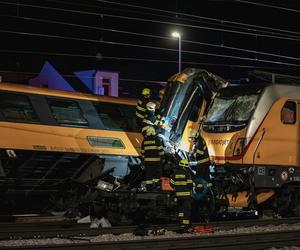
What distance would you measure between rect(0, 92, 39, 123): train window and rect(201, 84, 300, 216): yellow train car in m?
4.39

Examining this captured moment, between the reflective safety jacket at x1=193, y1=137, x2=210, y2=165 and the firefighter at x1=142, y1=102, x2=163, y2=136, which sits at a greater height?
the firefighter at x1=142, y1=102, x2=163, y2=136

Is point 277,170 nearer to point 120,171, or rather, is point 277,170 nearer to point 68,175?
point 120,171

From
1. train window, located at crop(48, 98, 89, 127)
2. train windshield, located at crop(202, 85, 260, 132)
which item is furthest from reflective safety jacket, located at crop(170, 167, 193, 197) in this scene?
train window, located at crop(48, 98, 89, 127)

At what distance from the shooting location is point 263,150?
44.6 ft

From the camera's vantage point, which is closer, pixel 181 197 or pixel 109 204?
pixel 181 197

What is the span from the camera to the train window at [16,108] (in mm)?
12820

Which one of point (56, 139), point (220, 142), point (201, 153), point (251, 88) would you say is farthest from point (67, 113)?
point (251, 88)

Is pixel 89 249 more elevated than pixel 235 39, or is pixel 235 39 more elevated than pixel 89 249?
pixel 235 39

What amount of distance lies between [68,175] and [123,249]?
16.8 feet

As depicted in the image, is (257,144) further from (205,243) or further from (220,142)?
(205,243)

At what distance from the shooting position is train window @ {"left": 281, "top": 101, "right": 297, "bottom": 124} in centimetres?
1402

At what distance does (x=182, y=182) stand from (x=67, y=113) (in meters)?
4.00

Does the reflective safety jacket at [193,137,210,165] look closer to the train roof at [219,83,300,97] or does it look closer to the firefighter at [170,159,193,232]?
the firefighter at [170,159,193,232]

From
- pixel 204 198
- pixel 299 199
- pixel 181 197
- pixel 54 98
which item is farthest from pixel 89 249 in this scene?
pixel 299 199
